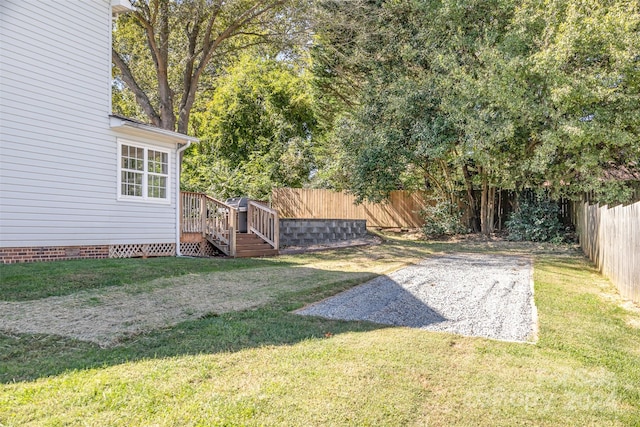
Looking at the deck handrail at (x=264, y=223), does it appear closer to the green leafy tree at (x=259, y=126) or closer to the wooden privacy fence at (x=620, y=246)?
the wooden privacy fence at (x=620, y=246)

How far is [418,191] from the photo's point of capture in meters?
20.3

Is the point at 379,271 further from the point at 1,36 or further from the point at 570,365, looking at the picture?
the point at 1,36

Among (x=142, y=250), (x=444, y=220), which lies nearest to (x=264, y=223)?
(x=142, y=250)

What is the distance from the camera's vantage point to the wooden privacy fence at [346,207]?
2053 centimetres

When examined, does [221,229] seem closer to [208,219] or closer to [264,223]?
[208,219]

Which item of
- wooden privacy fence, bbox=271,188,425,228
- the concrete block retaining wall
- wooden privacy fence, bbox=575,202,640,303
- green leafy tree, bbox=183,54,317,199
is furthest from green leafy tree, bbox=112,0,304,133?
wooden privacy fence, bbox=575,202,640,303

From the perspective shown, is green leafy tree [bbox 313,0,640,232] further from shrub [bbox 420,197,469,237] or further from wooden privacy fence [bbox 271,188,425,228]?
wooden privacy fence [bbox 271,188,425,228]

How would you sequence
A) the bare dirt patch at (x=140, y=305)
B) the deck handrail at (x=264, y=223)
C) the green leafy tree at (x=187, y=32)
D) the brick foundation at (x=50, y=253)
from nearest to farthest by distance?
the bare dirt patch at (x=140, y=305) → the brick foundation at (x=50, y=253) → the deck handrail at (x=264, y=223) → the green leafy tree at (x=187, y=32)

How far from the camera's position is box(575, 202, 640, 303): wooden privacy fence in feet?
19.4

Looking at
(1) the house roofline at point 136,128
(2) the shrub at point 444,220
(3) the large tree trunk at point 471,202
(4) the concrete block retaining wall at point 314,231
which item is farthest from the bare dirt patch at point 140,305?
(3) the large tree trunk at point 471,202

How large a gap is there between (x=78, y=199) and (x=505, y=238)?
45.8ft

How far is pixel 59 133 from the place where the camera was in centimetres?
893

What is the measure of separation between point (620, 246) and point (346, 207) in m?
15.1

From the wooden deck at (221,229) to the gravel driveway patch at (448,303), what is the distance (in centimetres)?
462
